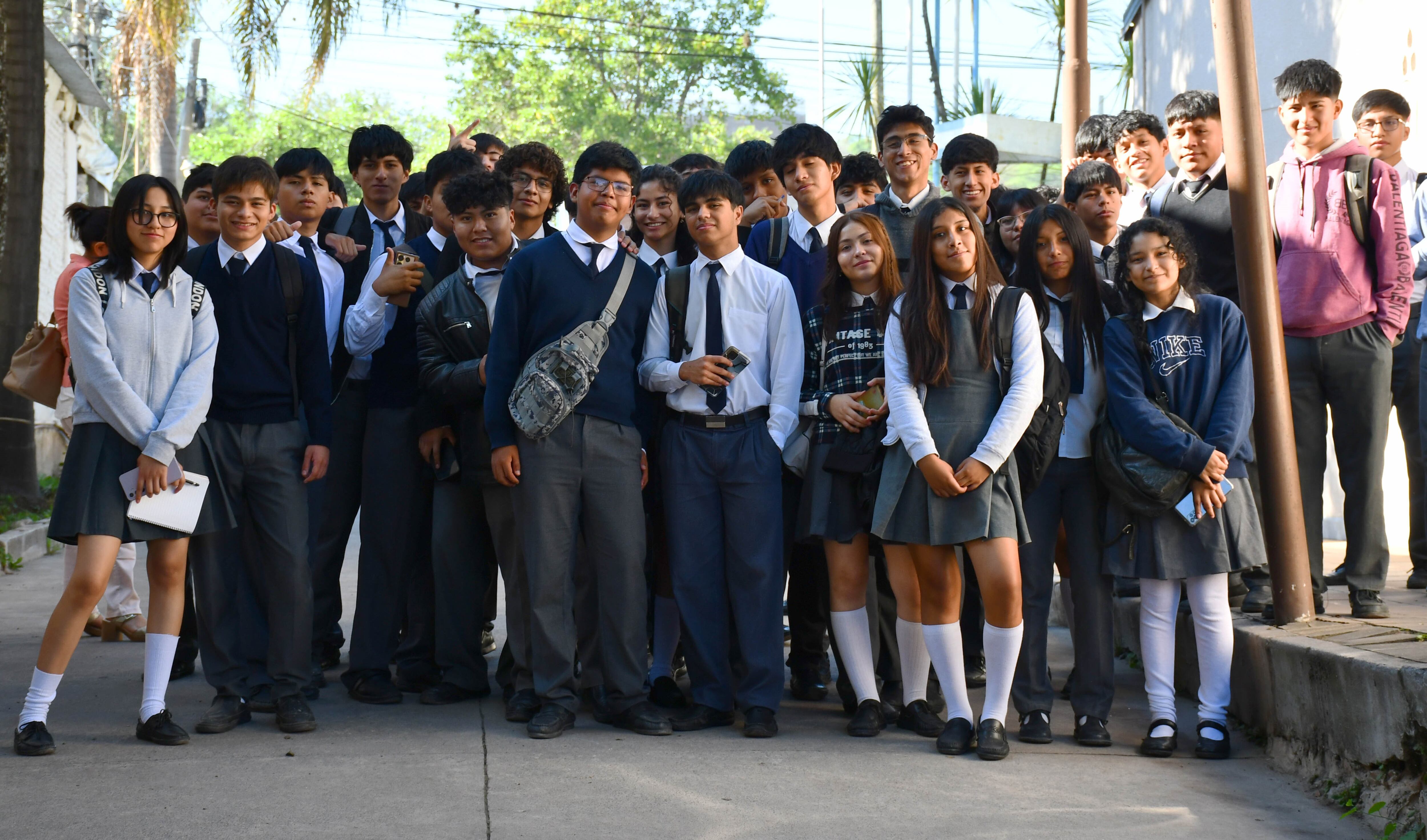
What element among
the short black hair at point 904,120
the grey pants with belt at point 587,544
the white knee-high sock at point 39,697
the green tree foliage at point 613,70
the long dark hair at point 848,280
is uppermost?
the green tree foliage at point 613,70

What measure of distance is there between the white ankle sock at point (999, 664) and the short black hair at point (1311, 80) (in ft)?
8.71

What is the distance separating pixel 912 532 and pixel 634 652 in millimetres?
1142

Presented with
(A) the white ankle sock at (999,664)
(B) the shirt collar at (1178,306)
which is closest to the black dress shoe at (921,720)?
(A) the white ankle sock at (999,664)

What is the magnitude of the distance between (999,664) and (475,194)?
270cm

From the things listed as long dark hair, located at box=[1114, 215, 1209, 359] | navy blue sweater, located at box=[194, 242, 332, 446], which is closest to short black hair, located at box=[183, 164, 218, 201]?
navy blue sweater, located at box=[194, 242, 332, 446]

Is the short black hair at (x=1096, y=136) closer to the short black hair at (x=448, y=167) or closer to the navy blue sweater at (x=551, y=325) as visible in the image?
the navy blue sweater at (x=551, y=325)

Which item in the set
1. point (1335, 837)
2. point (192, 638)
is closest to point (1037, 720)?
point (1335, 837)

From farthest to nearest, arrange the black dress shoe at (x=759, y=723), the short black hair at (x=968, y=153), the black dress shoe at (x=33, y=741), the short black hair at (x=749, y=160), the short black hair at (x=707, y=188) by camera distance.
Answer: the short black hair at (x=749, y=160) < the short black hair at (x=968, y=153) < the short black hair at (x=707, y=188) < the black dress shoe at (x=759, y=723) < the black dress shoe at (x=33, y=741)

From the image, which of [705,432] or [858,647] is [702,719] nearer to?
[858,647]

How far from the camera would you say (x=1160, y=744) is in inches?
174

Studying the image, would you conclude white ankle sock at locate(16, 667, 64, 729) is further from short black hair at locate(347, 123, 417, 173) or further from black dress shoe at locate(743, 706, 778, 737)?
short black hair at locate(347, 123, 417, 173)

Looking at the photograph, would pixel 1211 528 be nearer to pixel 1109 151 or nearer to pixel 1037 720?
pixel 1037 720

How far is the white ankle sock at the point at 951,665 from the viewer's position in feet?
14.8

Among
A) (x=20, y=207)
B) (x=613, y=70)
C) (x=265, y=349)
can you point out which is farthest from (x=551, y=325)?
(x=613, y=70)
